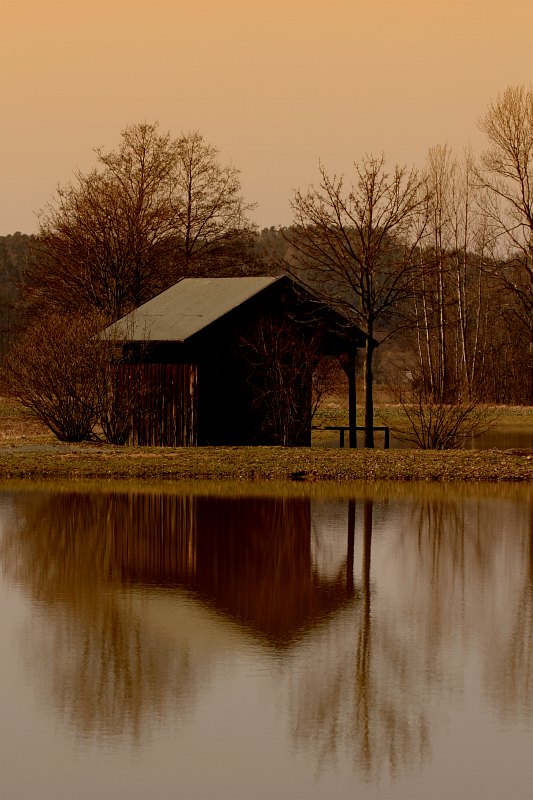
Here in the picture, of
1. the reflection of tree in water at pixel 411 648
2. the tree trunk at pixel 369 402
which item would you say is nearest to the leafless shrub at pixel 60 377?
the tree trunk at pixel 369 402

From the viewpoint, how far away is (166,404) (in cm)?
3759

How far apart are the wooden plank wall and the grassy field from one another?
2.58 m

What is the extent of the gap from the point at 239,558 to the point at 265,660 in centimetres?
563

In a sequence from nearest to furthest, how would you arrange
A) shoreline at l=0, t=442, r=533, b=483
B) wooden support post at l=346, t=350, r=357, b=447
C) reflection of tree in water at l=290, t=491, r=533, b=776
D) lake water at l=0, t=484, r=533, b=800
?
lake water at l=0, t=484, r=533, b=800, reflection of tree in water at l=290, t=491, r=533, b=776, shoreline at l=0, t=442, r=533, b=483, wooden support post at l=346, t=350, r=357, b=447

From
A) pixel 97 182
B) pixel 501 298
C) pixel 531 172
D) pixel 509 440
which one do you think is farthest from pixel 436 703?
pixel 501 298

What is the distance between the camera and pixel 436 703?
978cm

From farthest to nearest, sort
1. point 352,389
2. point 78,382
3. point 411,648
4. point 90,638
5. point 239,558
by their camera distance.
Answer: point 352,389, point 78,382, point 239,558, point 90,638, point 411,648

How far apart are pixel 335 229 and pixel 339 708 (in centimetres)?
3230

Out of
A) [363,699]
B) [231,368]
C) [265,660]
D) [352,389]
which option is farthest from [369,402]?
[363,699]

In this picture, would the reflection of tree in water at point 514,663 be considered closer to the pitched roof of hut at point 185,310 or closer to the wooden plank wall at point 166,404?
the wooden plank wall at point 166,404

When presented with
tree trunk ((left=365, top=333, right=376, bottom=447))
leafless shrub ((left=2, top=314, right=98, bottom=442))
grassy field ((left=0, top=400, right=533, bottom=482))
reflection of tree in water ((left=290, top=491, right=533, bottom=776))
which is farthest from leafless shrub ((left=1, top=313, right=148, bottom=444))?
reflection of tree in water ((left=290, top=491, right=533, bottom=776))

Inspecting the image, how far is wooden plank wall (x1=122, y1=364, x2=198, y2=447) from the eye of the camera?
37.2 metres

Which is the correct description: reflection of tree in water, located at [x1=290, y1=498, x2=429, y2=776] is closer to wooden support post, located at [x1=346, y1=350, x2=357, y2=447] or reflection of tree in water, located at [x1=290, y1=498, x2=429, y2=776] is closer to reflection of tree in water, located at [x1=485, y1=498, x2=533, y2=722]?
reflection of tree in water, located at [x1=485, y1=498, x2=533, y2=722]

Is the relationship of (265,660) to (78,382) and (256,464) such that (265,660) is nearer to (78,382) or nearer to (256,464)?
(256,464)
